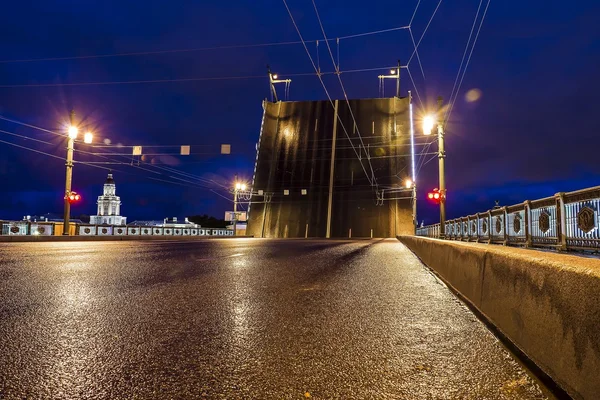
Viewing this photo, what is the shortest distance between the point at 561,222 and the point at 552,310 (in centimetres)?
920

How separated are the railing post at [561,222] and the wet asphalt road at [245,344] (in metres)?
5.84

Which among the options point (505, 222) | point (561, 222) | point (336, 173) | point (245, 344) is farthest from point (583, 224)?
point (336, 173)

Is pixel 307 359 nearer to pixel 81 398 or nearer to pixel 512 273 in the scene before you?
pixel 81 398

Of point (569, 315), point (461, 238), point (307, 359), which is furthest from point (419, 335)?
point (461, 238)

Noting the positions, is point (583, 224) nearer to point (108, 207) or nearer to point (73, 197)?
point (73, 197)

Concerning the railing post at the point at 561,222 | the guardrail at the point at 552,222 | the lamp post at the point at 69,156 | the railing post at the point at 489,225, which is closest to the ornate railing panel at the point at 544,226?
the guardrail at the point at 552,222

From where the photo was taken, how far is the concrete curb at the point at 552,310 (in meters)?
2.06

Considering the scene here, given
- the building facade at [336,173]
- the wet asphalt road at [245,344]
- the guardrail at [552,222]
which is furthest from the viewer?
the building facade at [336,173]

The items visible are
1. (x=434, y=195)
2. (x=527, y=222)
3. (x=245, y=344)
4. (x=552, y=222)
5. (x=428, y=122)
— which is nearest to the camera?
(x=245, y=344)

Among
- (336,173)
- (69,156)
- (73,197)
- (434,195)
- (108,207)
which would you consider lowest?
(73,197)

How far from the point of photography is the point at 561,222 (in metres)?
10.4

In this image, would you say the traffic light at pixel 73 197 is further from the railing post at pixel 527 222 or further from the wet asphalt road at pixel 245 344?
the railing post at pixel 527 222

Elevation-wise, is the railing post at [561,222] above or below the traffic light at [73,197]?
below

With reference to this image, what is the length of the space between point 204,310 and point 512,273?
9.52 ft
